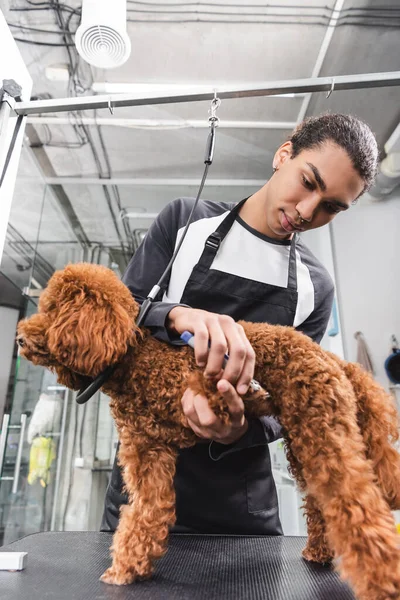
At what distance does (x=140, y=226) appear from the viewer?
3.62m

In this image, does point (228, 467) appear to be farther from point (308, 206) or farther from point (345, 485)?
point (308, 206)

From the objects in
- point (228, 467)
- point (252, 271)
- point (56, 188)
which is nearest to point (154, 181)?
point (56, 188)

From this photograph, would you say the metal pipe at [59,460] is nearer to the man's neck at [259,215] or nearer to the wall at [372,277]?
the wall at [372,277]

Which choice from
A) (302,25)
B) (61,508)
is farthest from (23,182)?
(61,508)

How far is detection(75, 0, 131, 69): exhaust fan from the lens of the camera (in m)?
1.52

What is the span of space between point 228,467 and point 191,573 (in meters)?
0.27

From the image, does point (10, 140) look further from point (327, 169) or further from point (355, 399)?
point (355, 399)

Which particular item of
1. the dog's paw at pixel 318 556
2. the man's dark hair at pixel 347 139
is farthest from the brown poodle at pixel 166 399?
the man's dark hair at pixel 347 139

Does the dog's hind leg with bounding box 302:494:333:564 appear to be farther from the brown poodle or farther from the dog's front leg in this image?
the dog's front leg

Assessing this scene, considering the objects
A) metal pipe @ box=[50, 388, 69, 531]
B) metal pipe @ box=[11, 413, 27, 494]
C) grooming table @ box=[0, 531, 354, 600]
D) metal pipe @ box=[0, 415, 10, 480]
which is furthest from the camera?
metal pipe @ box=[50, 388, 69, 531]

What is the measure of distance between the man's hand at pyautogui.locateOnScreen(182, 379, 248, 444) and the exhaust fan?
147cm

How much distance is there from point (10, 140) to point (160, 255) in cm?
41

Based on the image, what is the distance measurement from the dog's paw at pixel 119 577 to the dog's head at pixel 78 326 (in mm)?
311

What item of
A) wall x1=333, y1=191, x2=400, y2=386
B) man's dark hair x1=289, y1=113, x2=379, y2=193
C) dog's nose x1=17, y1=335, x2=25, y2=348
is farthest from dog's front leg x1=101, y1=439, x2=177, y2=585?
wall x1=333, y1=191, x2=400, y2=386
